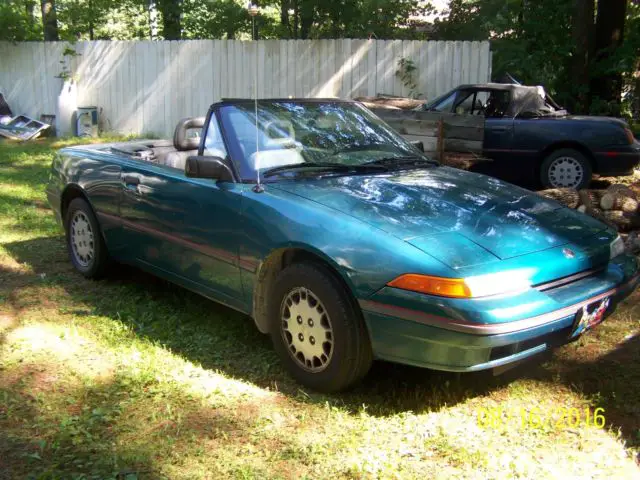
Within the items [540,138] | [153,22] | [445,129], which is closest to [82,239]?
[445,129]

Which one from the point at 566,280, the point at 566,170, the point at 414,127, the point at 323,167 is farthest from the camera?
the point at 566,170

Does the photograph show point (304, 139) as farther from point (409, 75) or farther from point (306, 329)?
point (409, 75)

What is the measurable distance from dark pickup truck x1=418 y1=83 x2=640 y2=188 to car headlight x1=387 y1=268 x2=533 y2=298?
6.29 m

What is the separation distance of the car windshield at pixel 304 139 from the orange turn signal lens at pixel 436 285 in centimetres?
126

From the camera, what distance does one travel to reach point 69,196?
19.2 feet

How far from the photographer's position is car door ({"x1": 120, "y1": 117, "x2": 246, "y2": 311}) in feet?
13.4

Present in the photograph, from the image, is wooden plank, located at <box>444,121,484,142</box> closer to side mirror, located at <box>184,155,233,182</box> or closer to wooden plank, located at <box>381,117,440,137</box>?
wooden plank, located at <box>381,117,440,137</box>

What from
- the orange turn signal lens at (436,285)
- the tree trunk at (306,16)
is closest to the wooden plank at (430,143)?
the orange turn signal lens at (436,285)

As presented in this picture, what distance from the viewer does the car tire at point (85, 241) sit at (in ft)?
18.0

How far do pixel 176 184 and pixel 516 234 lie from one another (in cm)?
219

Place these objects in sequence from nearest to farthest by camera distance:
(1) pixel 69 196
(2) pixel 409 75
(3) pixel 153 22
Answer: (1) pixel 69 196
(2) pixel 409 75
(3) pixel 153 22

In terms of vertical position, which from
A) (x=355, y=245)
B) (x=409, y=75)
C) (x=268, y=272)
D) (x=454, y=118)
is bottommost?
(x=268, y=272)

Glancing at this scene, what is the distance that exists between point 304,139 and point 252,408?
5.74 ft

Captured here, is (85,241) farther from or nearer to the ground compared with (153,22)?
nearer to the ground
